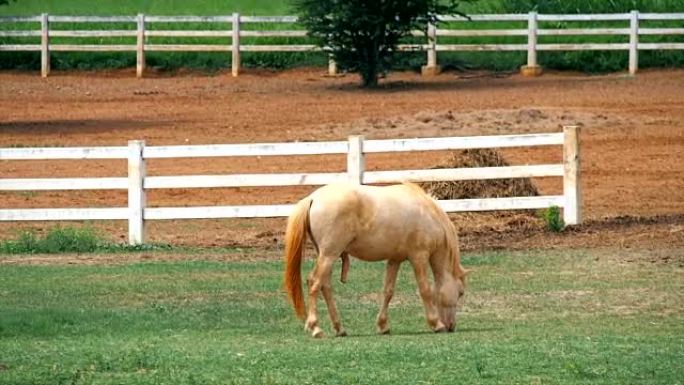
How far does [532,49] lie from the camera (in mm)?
37062

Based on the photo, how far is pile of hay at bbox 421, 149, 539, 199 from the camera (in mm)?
20812

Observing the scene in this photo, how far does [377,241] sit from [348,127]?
16.1 m

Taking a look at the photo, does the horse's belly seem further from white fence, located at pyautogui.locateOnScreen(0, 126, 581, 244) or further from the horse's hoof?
white fence, located at pyautogui.locateOnScreen(0, 126, 581, 244)

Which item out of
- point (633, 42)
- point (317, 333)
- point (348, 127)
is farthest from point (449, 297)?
point (633, 42)

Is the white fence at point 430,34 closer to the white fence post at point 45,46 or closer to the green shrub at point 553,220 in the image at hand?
the white fence post at point 45,46

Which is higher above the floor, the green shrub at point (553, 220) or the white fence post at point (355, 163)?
the white fence post at point (355, 163)

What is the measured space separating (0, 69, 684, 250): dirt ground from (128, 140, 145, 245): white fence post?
0.89 m

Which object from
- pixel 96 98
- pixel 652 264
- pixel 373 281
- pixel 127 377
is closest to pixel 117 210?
pixel 373 281

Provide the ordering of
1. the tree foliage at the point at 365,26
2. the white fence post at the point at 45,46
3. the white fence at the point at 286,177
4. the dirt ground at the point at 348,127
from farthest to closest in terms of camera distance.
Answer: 1. the white fence post at the point at 45,46
2. the tree foliage at the point at 365,26
3. the dirt ground at the point at 348,127
4. the white fence at the point at 286,177

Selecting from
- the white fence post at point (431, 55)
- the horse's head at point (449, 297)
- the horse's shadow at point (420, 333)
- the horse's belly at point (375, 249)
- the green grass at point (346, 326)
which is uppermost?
the white fence post at point (431, 55)

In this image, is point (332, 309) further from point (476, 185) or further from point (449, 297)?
point (476, 185)

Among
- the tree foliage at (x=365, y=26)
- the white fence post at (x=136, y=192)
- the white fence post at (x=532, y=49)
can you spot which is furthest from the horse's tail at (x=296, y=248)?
the white fence post at (x=532, y=49)

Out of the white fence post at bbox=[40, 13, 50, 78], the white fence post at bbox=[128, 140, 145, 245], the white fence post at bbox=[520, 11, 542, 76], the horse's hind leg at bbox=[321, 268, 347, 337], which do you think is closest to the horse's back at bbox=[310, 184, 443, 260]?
the horse's hind leg at bbox=[321, 268, 347, 337]

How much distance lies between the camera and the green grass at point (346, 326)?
36.1 ft
